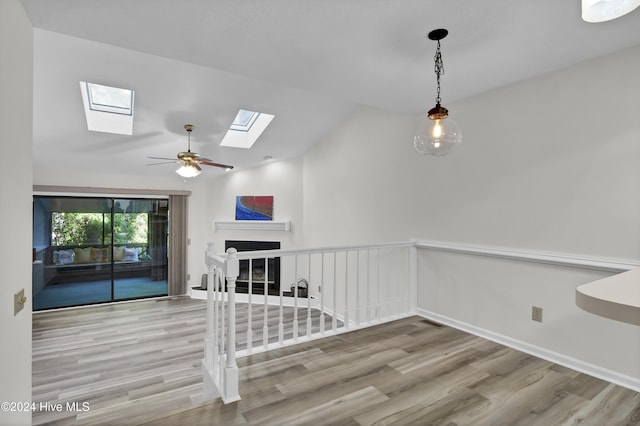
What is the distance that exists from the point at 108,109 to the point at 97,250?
3499 mm

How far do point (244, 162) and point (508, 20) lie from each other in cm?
509

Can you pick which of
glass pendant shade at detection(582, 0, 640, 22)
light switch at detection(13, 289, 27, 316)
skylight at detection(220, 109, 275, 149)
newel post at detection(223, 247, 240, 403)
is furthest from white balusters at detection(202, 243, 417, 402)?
skylight at detection(220, 109, 275, 149)

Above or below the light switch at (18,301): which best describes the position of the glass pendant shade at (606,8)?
above

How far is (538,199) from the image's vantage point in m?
2.58

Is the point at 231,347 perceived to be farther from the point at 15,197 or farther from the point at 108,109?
the point at 108,109

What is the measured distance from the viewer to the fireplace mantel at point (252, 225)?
6465 mm

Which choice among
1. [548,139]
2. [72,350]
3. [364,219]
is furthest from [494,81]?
[72,350]

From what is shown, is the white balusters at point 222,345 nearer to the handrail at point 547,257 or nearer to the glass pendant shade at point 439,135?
the glass pendant shade at point 439,135

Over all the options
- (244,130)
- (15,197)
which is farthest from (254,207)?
(15,197)

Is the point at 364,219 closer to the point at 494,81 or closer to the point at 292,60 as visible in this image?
the point at 494,81

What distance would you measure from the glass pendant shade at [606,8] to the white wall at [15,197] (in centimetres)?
212

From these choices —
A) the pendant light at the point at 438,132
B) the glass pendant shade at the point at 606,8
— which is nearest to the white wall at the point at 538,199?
the pendant light at the point at 438,132

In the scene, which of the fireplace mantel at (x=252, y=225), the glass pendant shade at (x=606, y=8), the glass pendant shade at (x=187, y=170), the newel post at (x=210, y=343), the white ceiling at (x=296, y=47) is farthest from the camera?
the fireplace mantel at (x=252, y=225)

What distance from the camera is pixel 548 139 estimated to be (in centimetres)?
252
